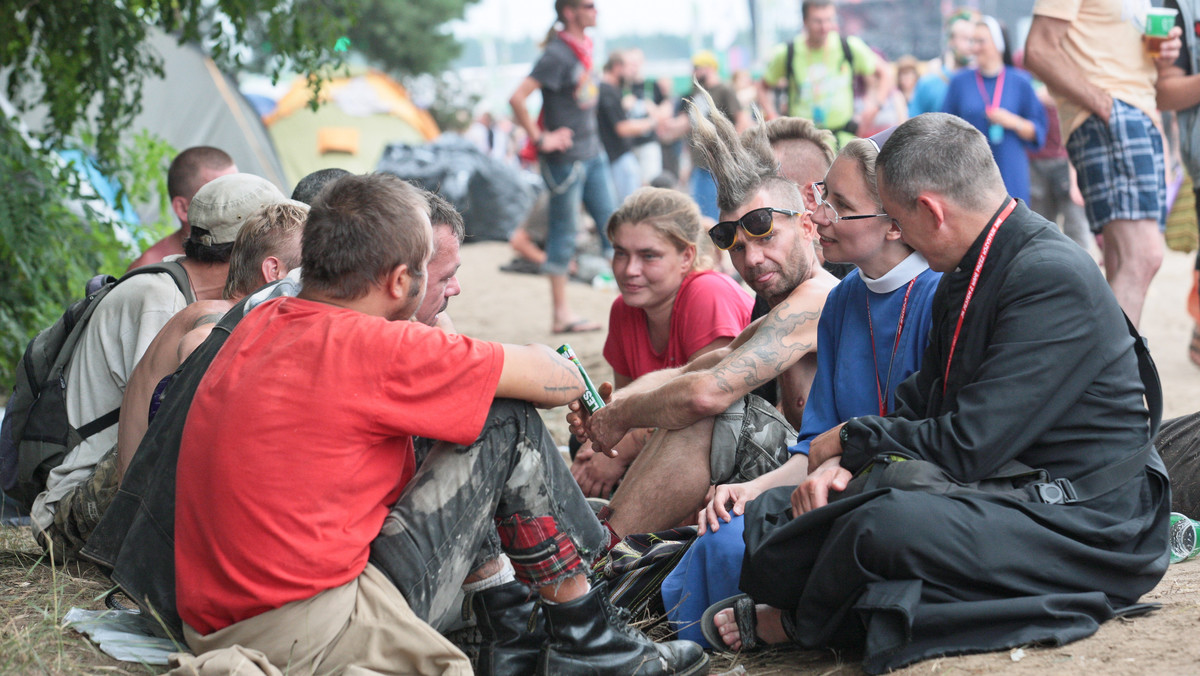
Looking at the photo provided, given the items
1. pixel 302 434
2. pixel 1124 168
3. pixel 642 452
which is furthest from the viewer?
pixel 1124 168

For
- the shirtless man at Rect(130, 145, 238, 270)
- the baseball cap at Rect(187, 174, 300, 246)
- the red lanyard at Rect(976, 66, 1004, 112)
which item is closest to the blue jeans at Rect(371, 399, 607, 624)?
the baseball cap at Rect(187, 174, 300, 246)

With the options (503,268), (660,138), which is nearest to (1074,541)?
(503,268)

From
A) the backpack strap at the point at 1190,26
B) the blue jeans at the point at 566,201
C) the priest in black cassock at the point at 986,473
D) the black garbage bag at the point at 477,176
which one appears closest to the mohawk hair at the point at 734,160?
the priest in black cassock at the point at 986,473

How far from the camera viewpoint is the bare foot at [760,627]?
9.63 feet

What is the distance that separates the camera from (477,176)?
51.2 feet

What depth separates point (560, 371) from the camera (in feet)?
8.83

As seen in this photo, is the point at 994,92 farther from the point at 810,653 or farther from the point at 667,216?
the point at 810,653

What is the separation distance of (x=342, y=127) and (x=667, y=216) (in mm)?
13973

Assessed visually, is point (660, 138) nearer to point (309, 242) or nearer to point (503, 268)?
point (503, 268)

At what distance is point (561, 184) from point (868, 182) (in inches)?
213

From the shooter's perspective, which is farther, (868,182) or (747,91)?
(747,91)

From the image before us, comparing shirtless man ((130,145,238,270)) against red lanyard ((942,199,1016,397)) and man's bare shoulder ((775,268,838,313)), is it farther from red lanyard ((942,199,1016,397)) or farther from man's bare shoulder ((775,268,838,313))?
red lanyard ((942,199,1016,397))

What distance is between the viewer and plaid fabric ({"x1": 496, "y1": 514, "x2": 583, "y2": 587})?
265 cm

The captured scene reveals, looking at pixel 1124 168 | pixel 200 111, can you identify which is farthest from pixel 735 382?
pixel 200 111
